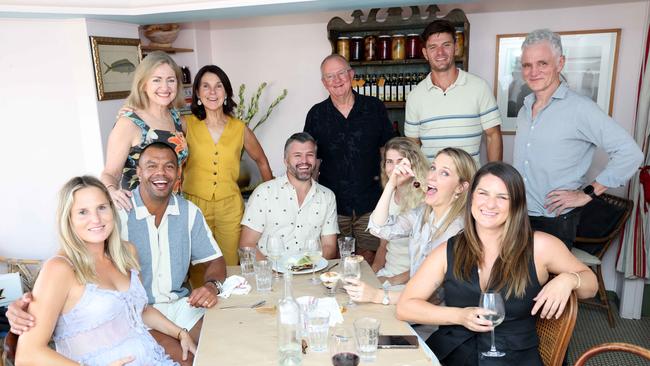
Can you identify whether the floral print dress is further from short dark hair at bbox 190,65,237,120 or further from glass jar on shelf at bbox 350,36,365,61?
glass jar on shelf at bbox 350,36,365,61

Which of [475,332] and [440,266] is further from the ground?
[440,266]

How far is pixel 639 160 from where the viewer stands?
258 cm

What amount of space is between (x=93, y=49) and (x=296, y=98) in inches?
82.0

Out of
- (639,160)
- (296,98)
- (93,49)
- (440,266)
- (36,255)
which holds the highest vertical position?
(93,49)

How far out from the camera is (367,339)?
165 centimetres

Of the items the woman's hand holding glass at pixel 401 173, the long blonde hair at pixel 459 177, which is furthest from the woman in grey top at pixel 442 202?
the woman's hand holding glass at pixel 401 173

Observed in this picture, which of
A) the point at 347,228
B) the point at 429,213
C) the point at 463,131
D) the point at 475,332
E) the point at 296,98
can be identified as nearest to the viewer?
the point at 475,332

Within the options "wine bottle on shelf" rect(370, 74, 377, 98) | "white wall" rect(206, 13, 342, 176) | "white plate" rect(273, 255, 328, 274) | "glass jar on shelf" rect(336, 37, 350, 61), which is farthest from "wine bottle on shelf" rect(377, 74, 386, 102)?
"white plate" rect(273, 255, 328, 274)

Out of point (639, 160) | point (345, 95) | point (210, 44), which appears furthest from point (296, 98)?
point (639, 160)

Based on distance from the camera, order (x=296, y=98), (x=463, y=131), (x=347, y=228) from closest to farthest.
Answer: (x=463, y=131)
(x=347, y=228)
(x=296, y=98)

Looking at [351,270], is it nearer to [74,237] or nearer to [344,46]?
[74,237]

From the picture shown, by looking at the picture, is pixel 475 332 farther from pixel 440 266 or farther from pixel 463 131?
pixel 463 131

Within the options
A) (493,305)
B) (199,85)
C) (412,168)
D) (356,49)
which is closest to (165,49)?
(199,85)

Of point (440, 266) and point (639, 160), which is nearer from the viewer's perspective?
point (440, 266)
